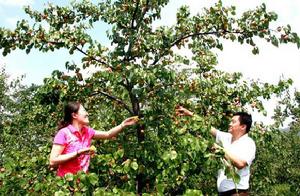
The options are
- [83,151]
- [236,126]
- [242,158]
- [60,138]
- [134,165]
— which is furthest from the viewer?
[236,126]

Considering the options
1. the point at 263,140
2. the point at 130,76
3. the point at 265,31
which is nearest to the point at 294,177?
the point at 263,140

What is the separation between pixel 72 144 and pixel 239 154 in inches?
88.7

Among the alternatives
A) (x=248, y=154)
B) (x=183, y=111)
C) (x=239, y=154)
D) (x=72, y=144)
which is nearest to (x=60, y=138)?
(x=72, y=144)

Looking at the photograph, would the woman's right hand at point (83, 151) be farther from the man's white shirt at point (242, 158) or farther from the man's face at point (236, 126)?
the man's face at point (236, 126)

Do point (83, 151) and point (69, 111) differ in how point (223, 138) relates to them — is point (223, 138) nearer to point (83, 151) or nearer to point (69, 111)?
point (69, 111)

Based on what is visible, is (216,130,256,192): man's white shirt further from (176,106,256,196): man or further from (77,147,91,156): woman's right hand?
(77,147,91,156): woman's right hand

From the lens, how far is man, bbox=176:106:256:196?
5926 mm

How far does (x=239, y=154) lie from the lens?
19.9ft

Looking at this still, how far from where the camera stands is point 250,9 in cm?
744

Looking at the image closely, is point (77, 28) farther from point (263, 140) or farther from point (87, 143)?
point (263, 140)

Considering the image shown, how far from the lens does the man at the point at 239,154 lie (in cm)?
593

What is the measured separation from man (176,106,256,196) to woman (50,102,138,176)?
4.65 ft

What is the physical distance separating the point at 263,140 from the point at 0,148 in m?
19.3

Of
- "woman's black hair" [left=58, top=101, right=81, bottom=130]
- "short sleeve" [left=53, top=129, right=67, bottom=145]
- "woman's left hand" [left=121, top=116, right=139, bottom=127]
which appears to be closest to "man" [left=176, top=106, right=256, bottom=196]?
"woman's left hand" [left=121, top=116, right=139, bottom=127]
